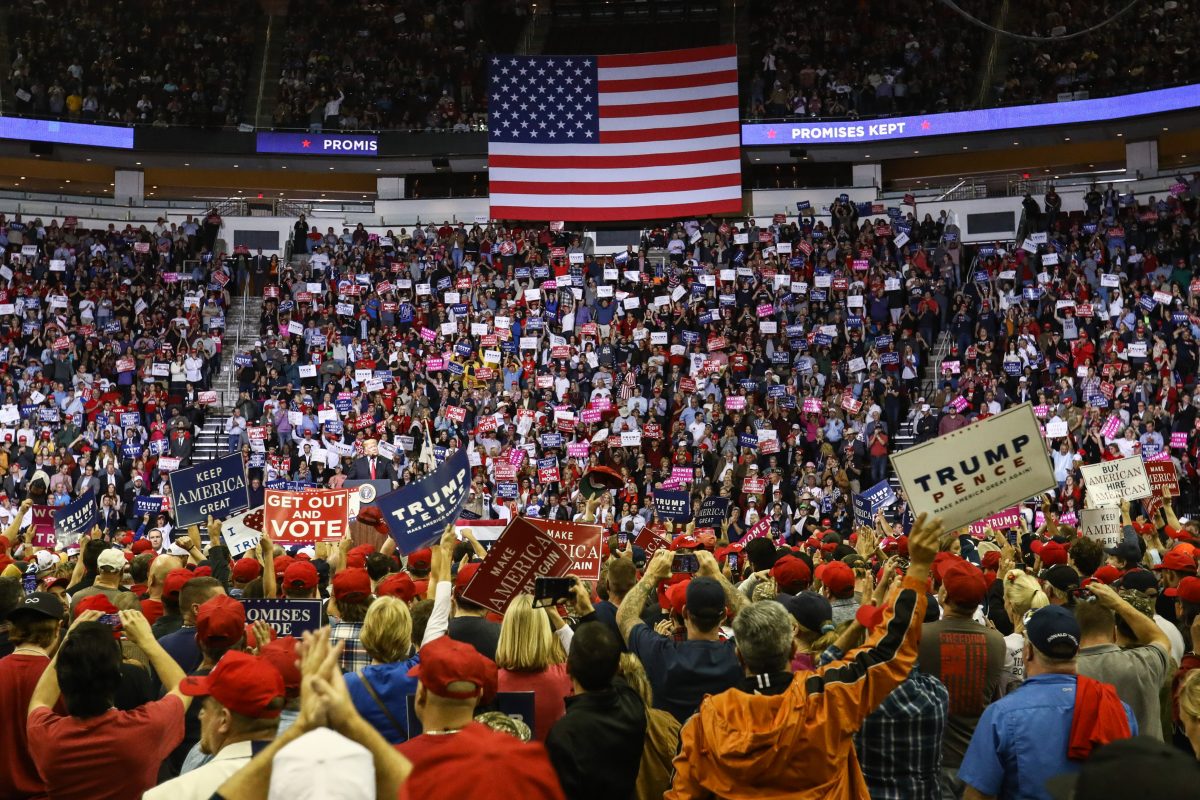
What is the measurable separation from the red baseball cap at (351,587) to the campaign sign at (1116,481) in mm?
8329

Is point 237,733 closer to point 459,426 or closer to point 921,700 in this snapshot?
point 921,700

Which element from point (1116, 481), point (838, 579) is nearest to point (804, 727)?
point (838, 579)

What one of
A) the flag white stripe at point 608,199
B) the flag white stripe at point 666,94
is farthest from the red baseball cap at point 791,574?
the flag white stripe at point 666,94

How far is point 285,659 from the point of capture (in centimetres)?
408

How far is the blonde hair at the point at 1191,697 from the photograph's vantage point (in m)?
4.31

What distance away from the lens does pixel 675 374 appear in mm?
26375

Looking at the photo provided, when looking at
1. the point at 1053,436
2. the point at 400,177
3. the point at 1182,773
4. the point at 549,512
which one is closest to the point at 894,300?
the point at 1053,436

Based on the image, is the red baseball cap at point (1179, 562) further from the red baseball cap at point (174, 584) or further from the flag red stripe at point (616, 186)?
the flag red stripe at point (616, 186)

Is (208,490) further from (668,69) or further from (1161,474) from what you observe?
(668,69)

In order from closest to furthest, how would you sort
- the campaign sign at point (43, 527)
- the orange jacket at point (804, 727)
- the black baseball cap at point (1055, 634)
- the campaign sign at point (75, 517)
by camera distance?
the orange jacket at point (804, 727), the black baseball cap at point (1055, 634), the campaign sign at point (75, 517), the campaign sign at point (43, 527)

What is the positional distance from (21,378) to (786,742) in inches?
1064

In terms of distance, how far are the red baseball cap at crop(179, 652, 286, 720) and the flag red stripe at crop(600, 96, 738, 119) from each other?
31.4m

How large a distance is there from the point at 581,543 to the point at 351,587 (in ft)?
8.14

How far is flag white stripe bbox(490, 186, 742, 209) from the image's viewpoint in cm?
3384
